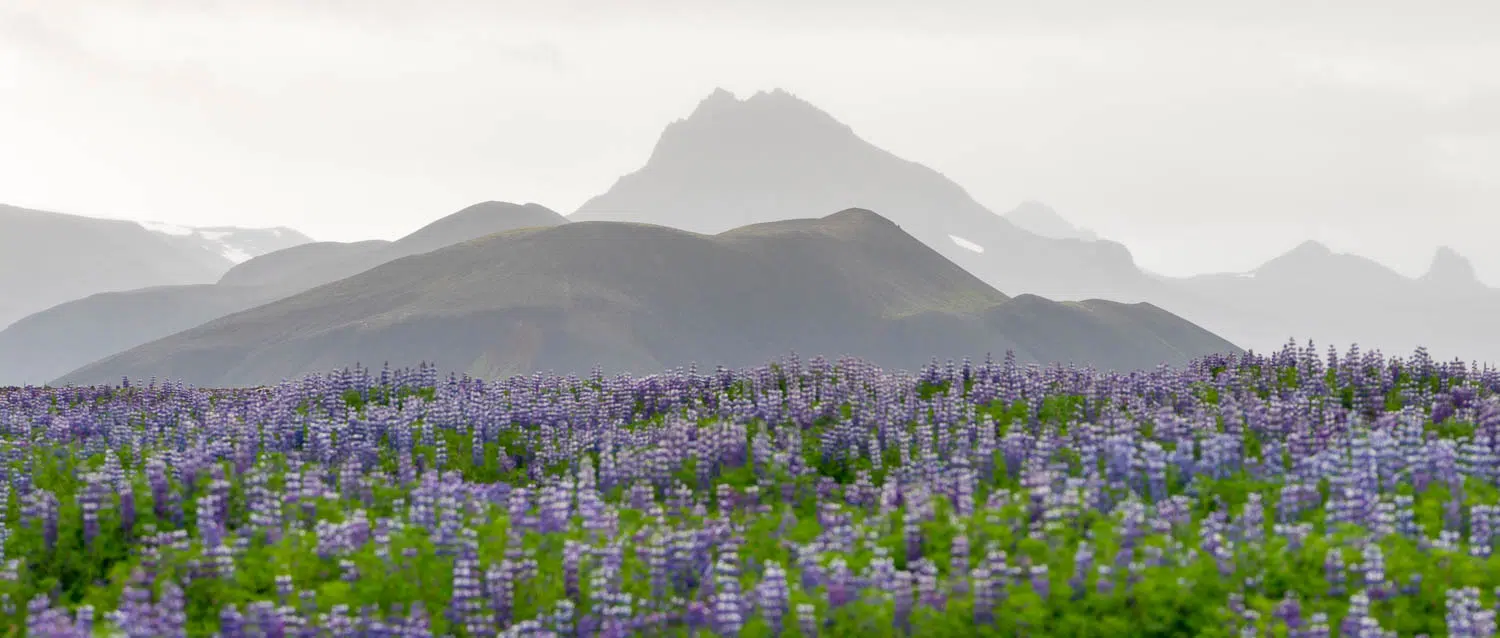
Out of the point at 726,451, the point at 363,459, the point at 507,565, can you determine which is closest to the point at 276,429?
the point at 363,459

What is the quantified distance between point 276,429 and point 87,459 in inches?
109

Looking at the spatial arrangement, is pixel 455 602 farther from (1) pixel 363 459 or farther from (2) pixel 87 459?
(2) pixel 87 459

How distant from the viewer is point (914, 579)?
13789 mm

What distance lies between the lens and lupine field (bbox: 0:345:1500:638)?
1281 cm

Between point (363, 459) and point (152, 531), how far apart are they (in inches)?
178

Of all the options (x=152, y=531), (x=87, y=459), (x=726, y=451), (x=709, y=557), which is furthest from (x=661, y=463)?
(x=87, y=459)

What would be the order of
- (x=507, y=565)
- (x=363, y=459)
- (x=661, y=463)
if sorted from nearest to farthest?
1. (x=507, y=565)
2. (x=661, y=463)
3. (x=363, y=459)

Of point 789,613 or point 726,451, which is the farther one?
point 726,451

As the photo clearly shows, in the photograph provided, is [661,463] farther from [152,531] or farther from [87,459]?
[87,459]

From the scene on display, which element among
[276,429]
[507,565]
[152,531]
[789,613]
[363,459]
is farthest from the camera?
[276,429]

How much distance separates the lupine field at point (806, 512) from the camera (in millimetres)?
12812

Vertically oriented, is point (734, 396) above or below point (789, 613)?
above

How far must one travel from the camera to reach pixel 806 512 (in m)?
17.9

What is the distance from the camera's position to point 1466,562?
13234 millimetres
